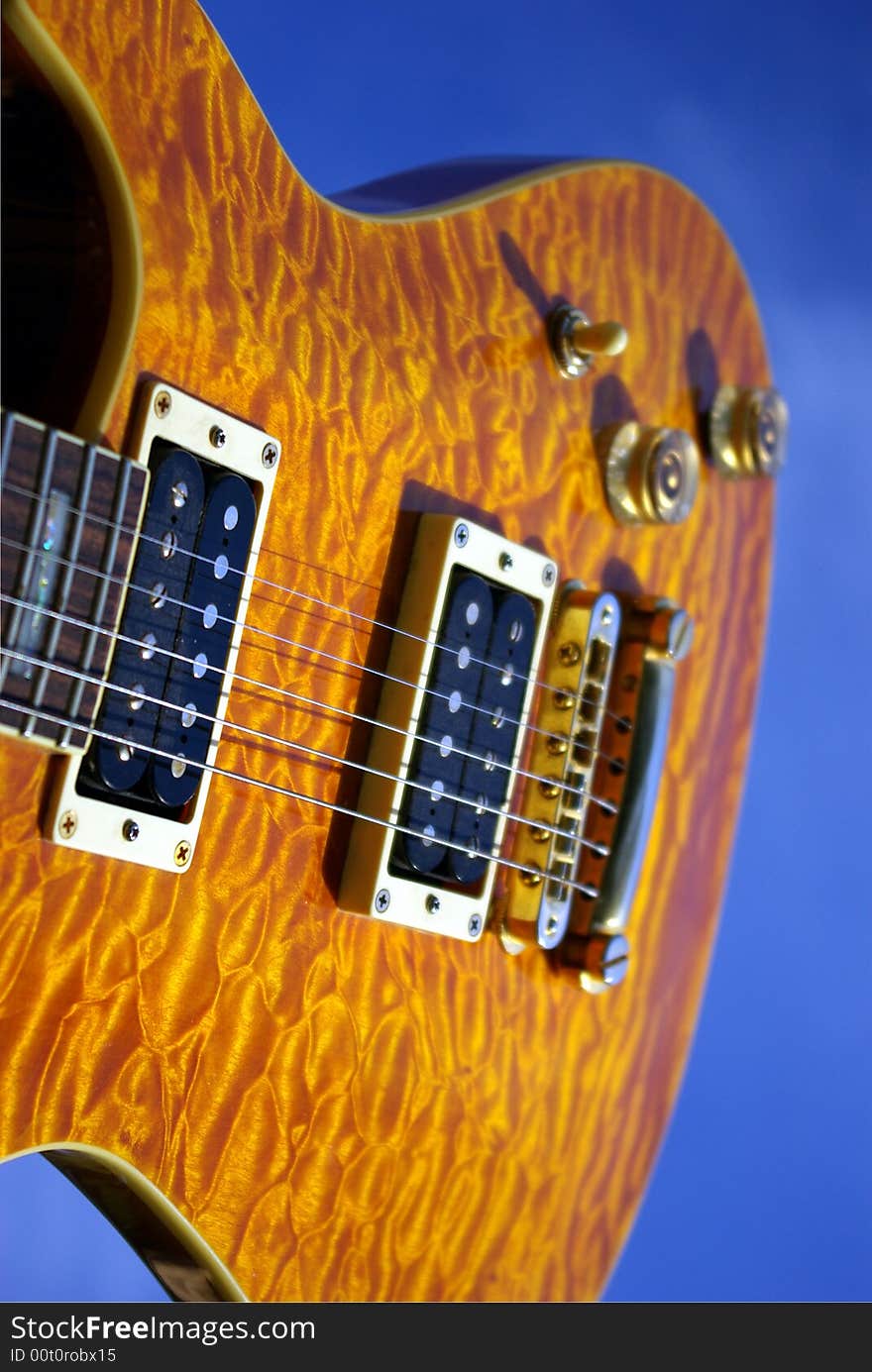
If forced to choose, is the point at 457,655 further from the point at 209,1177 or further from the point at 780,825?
the point at 780,825

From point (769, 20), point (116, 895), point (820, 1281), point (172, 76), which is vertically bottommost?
point (820, 1281)

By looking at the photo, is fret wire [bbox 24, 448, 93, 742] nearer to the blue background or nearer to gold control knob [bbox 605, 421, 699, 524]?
gold control knob [bbox 605, 421, 699, 524]

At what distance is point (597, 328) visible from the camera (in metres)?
0.90

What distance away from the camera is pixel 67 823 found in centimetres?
60

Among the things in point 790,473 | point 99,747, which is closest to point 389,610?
point 99,747

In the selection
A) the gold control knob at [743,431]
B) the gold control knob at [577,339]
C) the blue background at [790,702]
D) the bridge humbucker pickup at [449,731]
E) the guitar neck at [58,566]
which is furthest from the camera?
the blue background at [790,702]

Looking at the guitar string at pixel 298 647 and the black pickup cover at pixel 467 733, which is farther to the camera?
the black pickup cover at pixel 467 733

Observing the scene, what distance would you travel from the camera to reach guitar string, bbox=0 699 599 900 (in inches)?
22.7

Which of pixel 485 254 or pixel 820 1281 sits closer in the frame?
pixel 485 254

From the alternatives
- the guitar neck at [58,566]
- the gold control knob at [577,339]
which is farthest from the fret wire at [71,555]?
the gold control knob at [577,339]

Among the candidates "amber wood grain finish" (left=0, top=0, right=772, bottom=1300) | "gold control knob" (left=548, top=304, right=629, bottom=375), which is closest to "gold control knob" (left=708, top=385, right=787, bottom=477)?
"amber wood grain finish" (left=0, top=0, right=772, bottom=1300)

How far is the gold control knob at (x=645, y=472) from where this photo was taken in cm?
96

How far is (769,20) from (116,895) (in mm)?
1435

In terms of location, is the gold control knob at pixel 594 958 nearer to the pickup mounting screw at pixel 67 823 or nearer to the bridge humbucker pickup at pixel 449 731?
the bridge humbucker pickup at pixel 449 731
